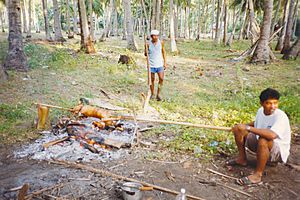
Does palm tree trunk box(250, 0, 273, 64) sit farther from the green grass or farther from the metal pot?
the metal pot

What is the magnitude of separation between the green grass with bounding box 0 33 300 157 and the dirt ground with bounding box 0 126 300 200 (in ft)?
1.81

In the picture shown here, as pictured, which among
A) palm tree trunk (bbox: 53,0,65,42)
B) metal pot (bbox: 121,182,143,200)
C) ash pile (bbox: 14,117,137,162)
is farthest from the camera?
palm tree trunk (bbox: 53,0,65,42)

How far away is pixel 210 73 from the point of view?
10375mm

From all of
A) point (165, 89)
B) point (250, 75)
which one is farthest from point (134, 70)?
point (250, 75)

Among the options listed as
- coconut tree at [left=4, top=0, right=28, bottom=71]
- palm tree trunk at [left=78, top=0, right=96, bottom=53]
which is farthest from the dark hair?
palm tree trunk at [left=78, top=0, right=96, bottom=53]

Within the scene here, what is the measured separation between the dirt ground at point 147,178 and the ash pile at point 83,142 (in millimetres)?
193

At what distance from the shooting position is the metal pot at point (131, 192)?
3.02 meters

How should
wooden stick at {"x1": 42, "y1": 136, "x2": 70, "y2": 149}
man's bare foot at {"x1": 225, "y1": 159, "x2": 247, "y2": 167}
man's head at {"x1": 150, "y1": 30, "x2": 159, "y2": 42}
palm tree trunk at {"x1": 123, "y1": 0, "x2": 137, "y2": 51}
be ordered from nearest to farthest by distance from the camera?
man's bare foot at {"x1": 225, "y1": 159, "x2": 247, "y2": 167} < wooden stick at {"x1": 42, "y1": 136, "x2": 70, "y2": 149} < man's head at {"x1": 150, "y1": 30, "x2": 159, "y2": 42} < palm tree trunk at {"x1": 123, "y1": 0, "x2": 137, "y2": 51}

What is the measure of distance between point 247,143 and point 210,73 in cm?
677

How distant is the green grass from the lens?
495 centimetres

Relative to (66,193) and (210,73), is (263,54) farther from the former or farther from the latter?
(66,193)

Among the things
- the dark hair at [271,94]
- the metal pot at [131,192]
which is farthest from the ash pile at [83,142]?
the dark hair at [271,94]

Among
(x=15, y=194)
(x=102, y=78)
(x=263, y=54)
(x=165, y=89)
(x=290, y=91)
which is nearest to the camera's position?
(x=15, y=194)

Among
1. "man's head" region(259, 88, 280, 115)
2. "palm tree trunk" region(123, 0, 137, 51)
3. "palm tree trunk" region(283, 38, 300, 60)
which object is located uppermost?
"palm tree trunk" region(123, 0, 137, 51)
